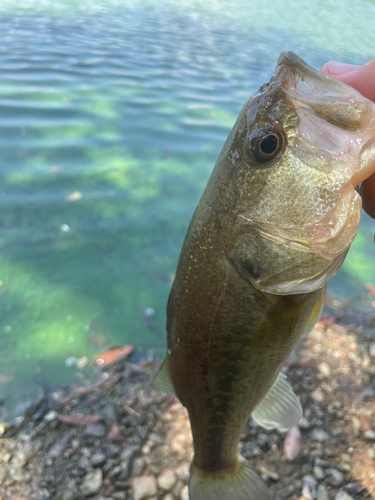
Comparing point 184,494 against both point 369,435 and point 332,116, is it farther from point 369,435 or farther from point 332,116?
point 332,116

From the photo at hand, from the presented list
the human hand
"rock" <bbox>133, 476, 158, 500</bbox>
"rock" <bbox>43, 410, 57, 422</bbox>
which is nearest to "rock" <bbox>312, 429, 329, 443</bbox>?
"rock" <bbox>133, 476, 158, 500</bbox>

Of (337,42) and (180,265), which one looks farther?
(337,42)

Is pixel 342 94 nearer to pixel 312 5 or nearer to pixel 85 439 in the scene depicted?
pixel 85 439

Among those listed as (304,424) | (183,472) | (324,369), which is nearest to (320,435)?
(304,424)

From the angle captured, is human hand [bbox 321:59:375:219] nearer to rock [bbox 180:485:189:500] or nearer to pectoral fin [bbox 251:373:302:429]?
pectoral fin [bbox 251:373:302:429]

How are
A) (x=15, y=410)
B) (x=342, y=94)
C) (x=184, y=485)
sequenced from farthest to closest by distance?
(x=15, y=410)
(x=184, y=485)
(x=342, y=94)

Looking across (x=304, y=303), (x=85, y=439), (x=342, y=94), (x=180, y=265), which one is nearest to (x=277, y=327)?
(x=304, y=303)
